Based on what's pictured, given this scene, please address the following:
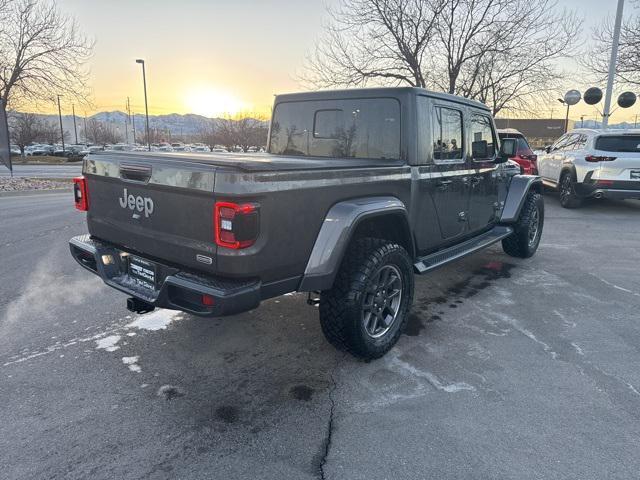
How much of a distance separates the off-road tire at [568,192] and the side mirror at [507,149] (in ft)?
20.3

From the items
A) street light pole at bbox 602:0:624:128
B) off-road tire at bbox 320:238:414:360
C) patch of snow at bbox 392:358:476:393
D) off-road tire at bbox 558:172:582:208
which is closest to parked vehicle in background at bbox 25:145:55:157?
street light pole at bbox 602:0:624:128

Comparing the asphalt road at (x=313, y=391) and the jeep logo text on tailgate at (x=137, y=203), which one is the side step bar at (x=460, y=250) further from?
the jeep logo text on tailgate at (x=137, y=203)

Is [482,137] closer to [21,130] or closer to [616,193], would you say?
[616,193]

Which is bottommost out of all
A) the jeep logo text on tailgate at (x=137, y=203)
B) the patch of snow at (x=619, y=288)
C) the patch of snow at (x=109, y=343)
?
the patch of snow at (x=619, y=288)

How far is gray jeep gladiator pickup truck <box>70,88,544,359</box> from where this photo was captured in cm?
254

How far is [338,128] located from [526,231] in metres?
3.33

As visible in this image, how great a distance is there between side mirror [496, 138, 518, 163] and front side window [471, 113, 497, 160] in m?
0.09

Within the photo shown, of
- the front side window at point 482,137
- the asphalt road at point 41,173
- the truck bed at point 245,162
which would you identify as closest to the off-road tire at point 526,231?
the front side window at point 482,137

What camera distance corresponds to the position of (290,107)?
15.1ft

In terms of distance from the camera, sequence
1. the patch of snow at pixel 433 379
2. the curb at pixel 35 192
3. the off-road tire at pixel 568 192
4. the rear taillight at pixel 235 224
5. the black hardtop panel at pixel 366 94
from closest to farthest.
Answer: the rear taillight at pixel 235 224
the patch of snow at pixel 433 379
the black hardtop panel at pixel 366 94
the off-road tire at pixel 568 192
the curb at pixel 35 192

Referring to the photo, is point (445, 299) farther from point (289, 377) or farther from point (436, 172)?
point (289, 377)

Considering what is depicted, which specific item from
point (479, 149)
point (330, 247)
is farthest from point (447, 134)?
point (330, 247)

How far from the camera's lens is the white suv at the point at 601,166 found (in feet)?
30.6

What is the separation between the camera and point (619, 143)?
9.56 m
